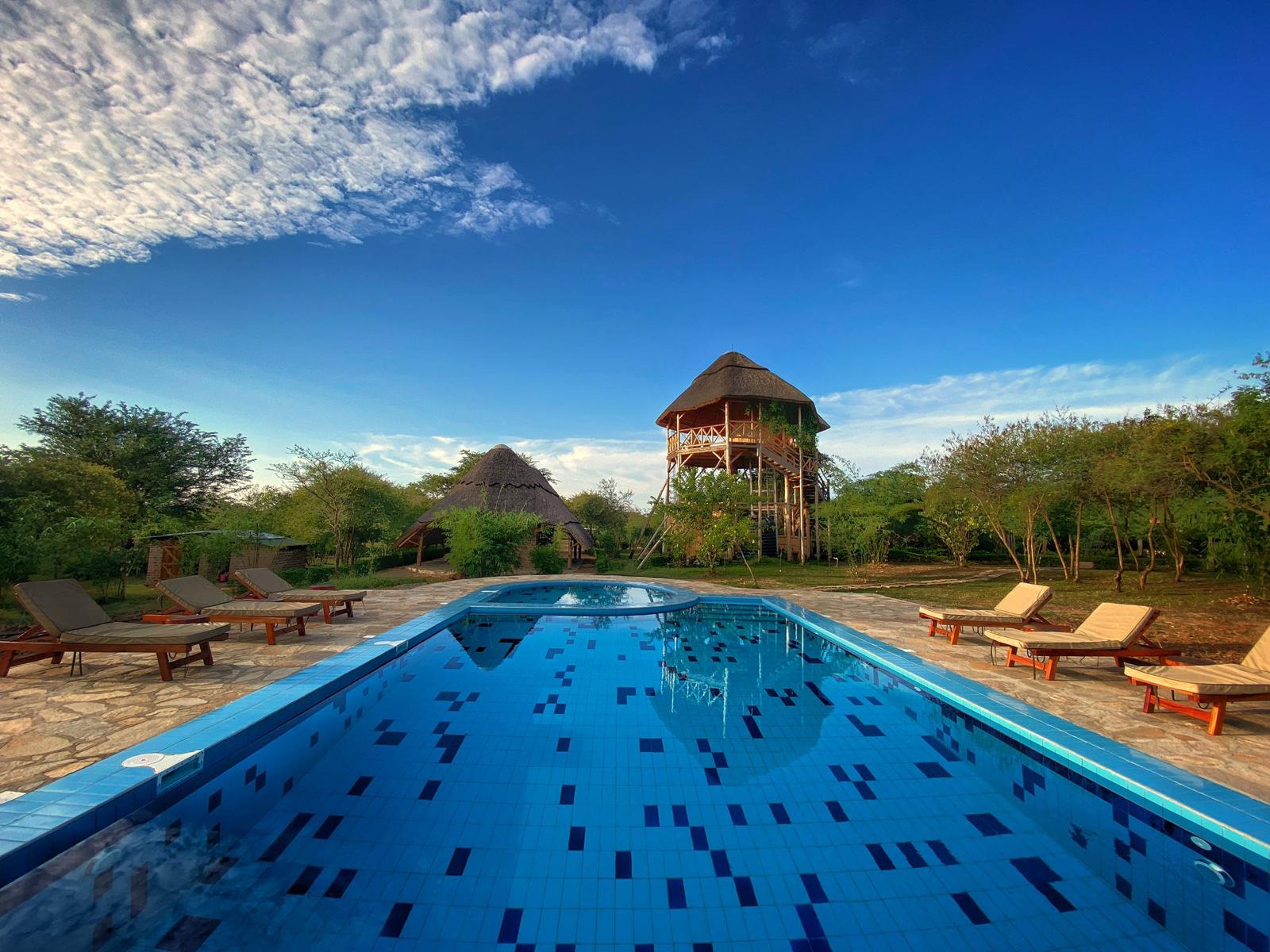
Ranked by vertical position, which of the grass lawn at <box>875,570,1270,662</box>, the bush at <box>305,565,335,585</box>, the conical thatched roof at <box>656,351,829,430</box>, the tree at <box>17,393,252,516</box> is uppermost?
the conical thatched roof at <box>656,351,829,430</box>

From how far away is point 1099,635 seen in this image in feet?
17.5

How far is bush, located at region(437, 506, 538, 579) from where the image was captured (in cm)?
1466

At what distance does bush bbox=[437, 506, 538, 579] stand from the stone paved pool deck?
7.85 meters

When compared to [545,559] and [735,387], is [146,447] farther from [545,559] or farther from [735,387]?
[735,387]

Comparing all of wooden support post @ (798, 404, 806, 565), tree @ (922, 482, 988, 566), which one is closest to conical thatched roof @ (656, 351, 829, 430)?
wooden support post @ (798, 404, 806, 565)

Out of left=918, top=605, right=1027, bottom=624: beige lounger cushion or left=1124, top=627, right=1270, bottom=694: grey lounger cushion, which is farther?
left=918, top=605, right=1027, bottom=624: beige lounger cushion

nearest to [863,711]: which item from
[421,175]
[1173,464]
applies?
[1173,464]

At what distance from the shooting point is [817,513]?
18.7 metres

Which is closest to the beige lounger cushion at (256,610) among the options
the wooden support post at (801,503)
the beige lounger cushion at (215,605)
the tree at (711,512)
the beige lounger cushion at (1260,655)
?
the beige lounger cushion at (215,605)

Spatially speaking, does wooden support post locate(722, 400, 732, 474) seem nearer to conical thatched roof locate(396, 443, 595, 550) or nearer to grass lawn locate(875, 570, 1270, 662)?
conical thatched roof locate(396, 443, 595, 550)

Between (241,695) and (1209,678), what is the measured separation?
7.24 meters

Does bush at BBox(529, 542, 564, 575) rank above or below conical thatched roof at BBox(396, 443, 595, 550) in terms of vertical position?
below

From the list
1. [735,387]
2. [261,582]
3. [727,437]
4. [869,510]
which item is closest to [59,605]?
[261,582]

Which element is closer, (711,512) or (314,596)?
(314,596)
